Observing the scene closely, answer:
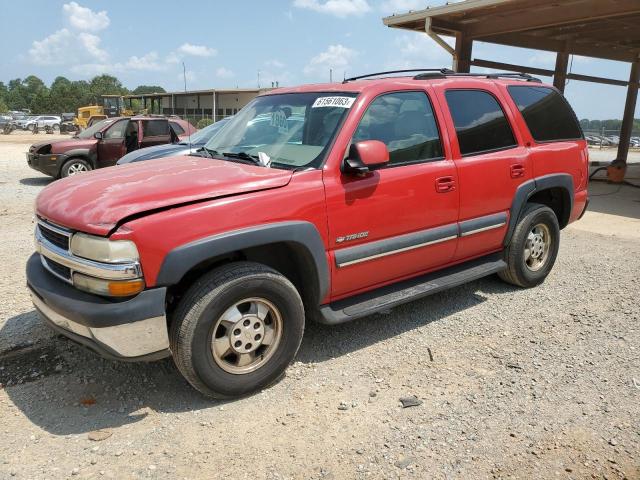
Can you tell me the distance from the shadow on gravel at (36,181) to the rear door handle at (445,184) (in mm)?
10950

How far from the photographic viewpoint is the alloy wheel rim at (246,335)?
303 centimetres

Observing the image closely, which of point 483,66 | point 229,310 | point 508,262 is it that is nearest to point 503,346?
point 508,262

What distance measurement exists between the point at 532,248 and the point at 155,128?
10.4 meters

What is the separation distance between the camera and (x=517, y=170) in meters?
4.53

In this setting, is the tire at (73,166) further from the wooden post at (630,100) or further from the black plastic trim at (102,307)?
the wooden post at (630,100)

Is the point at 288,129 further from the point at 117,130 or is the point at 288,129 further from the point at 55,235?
the point at 117,130

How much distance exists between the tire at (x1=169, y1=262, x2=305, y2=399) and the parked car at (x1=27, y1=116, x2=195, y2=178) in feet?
29.8

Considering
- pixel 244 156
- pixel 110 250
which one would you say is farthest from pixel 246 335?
pixel 244 156

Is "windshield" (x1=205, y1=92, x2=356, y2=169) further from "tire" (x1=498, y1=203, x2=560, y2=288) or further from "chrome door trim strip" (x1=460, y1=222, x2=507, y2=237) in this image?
"tire" (x1=498, y1=203, x2=560, y2=288)

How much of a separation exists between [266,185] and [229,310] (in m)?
0.78

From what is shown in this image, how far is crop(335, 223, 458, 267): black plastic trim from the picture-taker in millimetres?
3441

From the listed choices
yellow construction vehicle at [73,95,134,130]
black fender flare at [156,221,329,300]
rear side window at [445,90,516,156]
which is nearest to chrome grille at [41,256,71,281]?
black fender flare at [156,221,329,300]

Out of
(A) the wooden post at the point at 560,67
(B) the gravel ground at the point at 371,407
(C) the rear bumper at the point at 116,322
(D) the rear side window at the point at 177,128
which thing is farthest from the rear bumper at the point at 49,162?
(A) the wooden post at the point at 560,67

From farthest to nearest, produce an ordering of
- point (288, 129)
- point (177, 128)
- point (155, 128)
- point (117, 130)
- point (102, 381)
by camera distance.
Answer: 1. point (177, 128)
2. point (155, 128)
3. point (117, 130)
4. point (288, 129)
5. point (102, 381)
